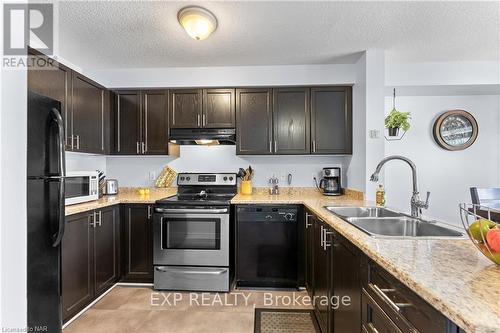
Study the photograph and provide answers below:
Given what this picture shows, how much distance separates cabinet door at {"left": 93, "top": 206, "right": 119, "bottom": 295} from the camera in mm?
2383

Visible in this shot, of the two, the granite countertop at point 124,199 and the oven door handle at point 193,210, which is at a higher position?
the granite countertop at point 124,199

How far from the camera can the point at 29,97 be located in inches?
51.8

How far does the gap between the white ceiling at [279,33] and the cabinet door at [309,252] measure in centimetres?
162

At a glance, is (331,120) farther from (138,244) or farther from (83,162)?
(83,162)

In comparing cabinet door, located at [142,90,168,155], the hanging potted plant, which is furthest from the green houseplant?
cabinet door, located at [142,90,168,155]

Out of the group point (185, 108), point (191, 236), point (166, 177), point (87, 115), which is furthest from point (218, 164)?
point (87, 115)

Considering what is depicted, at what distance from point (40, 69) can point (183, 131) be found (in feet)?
4.41

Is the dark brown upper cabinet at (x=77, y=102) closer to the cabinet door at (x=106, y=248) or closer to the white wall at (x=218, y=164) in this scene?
the white wall at (x=218, y=164)

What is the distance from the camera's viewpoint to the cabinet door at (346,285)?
47.0 inches

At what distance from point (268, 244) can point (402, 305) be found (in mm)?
1833

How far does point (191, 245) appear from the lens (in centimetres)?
255

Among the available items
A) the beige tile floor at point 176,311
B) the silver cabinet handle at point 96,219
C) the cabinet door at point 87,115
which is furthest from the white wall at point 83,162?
the beige tile floor at point 176,311

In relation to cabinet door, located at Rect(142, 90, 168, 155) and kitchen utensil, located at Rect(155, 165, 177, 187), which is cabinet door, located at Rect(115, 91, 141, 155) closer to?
cabinet door, located at Rect(142, 90, 168, 155)

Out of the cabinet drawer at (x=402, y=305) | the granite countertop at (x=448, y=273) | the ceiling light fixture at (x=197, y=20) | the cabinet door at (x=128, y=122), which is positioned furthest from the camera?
the cabinet door at (x=128, y=122)
